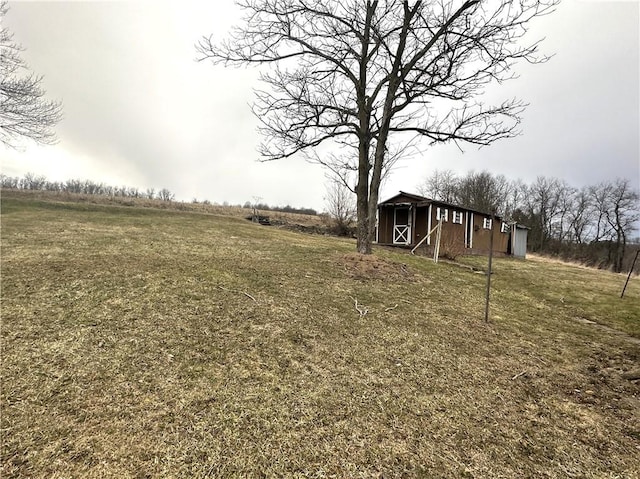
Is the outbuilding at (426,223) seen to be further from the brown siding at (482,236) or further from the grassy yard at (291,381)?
the grassy yard at (291,381)

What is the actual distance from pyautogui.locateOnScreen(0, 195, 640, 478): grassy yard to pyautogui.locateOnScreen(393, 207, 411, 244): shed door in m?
14.2

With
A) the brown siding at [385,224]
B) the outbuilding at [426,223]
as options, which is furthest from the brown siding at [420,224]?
the brown siding at [385,224]

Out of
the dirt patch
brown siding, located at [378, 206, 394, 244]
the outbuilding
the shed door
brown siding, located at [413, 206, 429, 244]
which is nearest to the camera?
the dirt patch

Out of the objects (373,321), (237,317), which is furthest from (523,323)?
(237,317)

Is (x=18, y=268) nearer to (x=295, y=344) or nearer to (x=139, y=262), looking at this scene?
(x=139, y=262)

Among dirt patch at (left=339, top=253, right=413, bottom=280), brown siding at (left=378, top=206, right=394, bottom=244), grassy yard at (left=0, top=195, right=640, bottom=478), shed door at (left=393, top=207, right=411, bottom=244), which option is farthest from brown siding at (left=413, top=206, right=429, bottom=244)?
grassy yard at (left=0, top=195, right=640, bottom=478)

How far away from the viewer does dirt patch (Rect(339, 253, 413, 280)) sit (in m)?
7.24

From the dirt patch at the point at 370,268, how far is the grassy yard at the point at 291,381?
3.59ft

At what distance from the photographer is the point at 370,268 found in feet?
24.6

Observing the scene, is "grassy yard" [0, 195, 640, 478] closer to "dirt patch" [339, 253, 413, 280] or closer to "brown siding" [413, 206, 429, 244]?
"dirt patch" [339, 253, 413, 280]

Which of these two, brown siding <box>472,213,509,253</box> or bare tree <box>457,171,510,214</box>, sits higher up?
bare tree <box>457,171,510,214</box>

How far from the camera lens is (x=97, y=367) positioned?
3.02 m

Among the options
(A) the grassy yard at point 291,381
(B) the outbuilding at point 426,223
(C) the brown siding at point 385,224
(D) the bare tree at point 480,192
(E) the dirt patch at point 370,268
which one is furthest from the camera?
(D) the bare tree at point 480,192

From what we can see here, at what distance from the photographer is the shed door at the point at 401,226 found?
20406 millimetres
